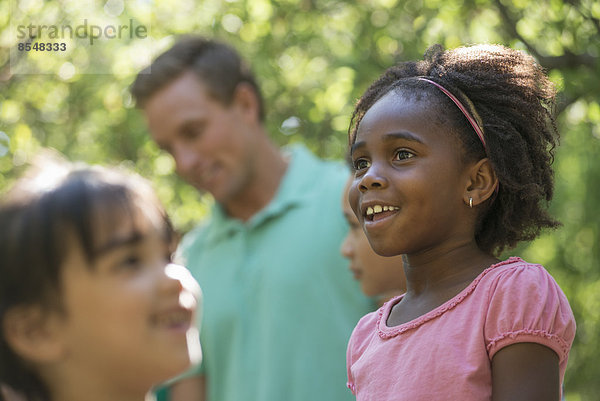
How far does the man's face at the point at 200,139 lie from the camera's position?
420cm

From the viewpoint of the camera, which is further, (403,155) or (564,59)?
(564,59)

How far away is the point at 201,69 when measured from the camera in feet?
14.4

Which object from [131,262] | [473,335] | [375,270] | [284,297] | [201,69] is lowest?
[284,297]

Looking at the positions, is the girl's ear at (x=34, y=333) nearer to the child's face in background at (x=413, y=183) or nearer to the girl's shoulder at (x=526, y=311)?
the child's face in background at (x=413, y=183)

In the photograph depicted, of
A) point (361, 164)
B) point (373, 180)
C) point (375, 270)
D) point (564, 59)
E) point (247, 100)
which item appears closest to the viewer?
point (373, 180)

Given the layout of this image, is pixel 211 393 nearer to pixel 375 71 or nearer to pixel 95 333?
pixel 375 71

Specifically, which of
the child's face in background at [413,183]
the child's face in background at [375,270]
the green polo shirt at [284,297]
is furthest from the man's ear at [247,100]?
the child's face in background at [413,183]

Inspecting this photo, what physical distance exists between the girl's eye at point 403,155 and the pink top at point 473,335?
350mm

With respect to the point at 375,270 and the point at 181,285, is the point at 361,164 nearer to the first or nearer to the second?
the point at 181,285

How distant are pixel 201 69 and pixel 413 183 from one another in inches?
97.2

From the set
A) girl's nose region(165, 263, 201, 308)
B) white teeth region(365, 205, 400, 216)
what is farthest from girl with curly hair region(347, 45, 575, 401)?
girl's nose region(165, 263, 201, 308)

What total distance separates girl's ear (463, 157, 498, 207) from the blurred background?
130 centimetres

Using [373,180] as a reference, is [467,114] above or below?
above

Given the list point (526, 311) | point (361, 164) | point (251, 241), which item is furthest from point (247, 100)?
point (526, 311)
